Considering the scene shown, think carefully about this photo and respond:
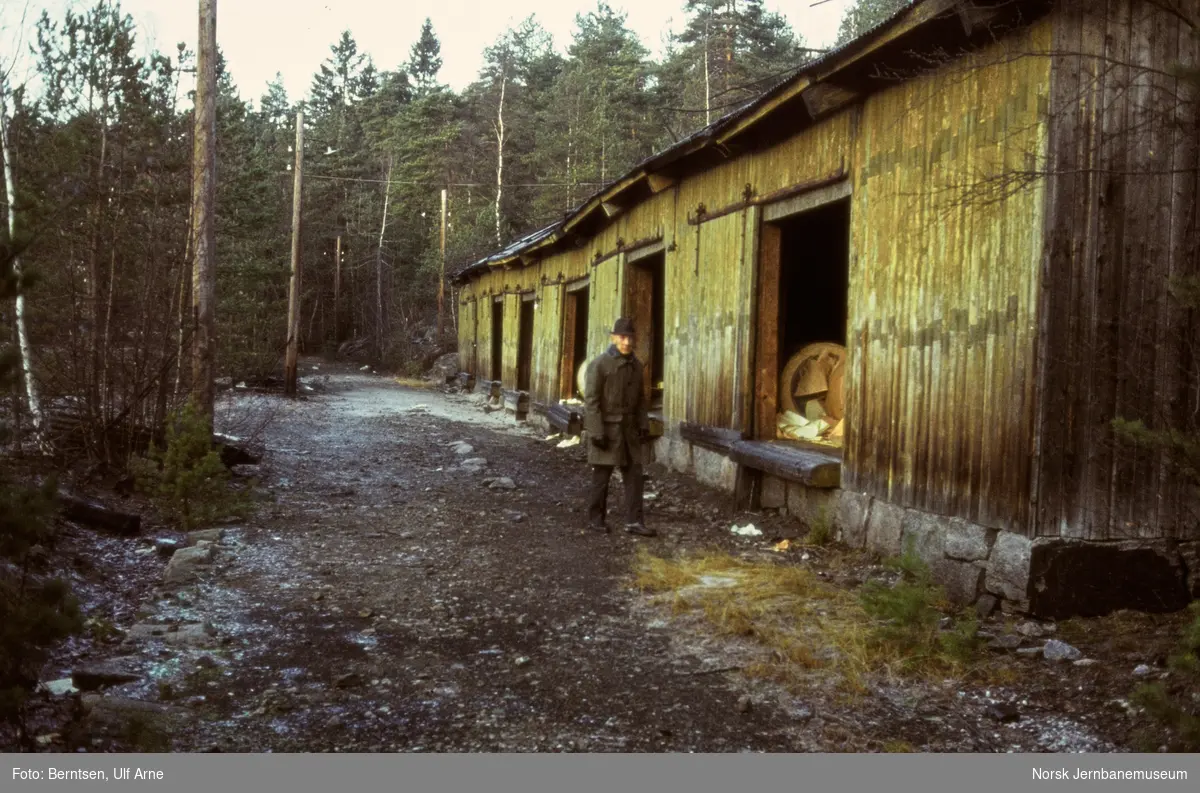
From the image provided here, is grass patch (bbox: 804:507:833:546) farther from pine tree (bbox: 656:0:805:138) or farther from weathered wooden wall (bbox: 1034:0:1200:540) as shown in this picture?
pine tree (bbox: 656:0:805:138)

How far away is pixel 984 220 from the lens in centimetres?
608

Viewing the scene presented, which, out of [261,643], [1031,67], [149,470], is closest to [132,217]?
[149,470]

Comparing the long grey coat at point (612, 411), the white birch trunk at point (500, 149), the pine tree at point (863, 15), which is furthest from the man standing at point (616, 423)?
the white birch trunk at point (500, 149)

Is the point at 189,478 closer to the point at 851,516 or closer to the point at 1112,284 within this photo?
the point at 851,516

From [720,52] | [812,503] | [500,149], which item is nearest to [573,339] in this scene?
[812,503]

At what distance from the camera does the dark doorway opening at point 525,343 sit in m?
22.7

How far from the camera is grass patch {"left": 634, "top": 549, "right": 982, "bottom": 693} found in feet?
15.8

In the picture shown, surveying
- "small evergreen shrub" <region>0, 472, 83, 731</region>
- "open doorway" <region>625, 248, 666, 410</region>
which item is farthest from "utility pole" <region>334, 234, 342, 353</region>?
"small evergreen shrub" <region>0, 472, 83, 731</region>

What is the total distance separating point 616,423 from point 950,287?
10.7 feet

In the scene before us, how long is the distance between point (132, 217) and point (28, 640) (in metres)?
7.28

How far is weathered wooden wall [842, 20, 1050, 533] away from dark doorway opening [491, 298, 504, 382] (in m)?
18.9

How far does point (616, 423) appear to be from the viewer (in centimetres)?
865

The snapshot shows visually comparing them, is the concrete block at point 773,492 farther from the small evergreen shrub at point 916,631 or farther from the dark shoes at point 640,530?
the small evergreen shrub at point 916,631

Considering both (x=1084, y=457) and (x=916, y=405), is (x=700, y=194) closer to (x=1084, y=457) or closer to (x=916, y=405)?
(x=916, y=405)
